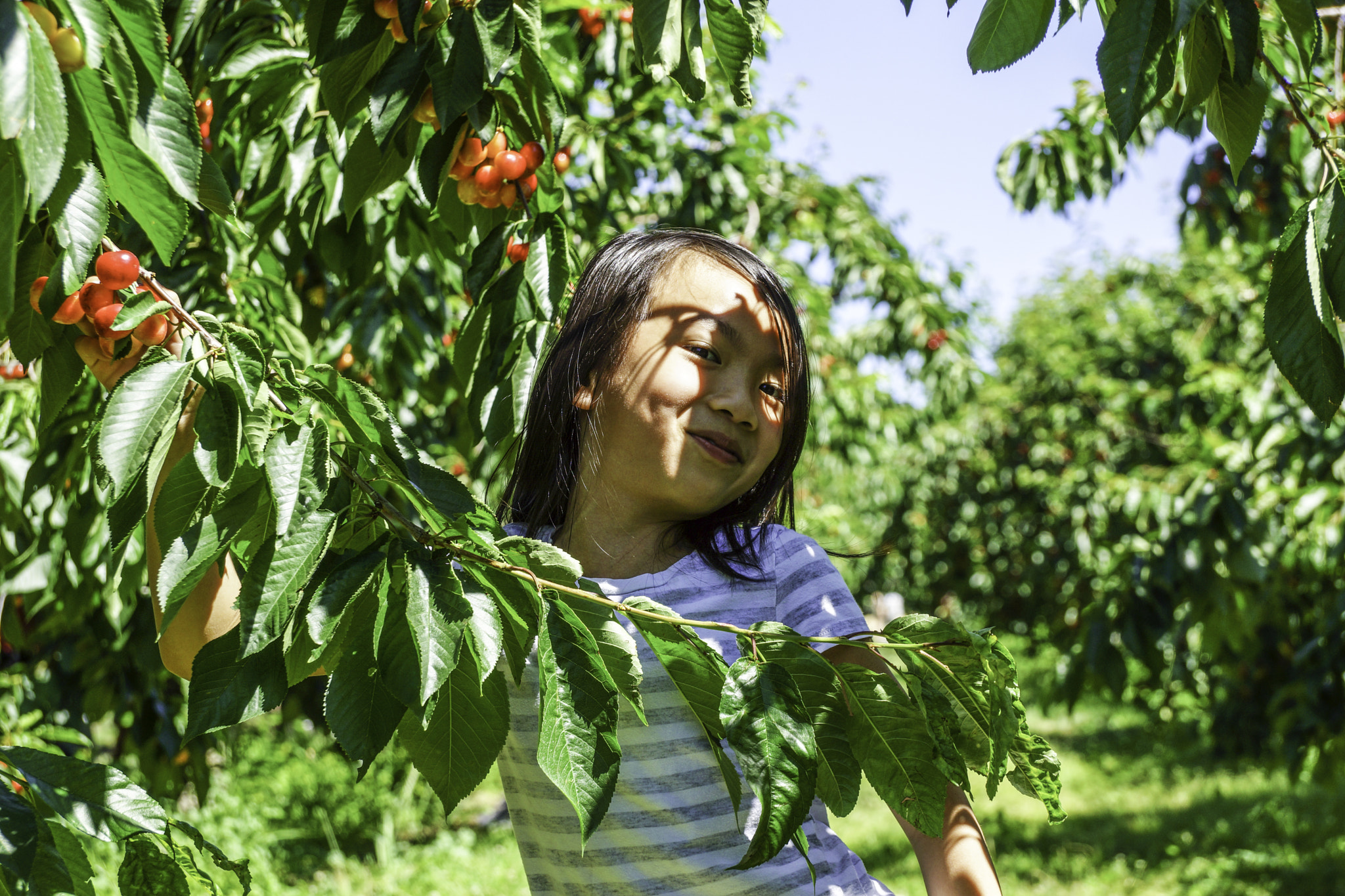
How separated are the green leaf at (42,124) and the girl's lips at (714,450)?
0.72 metres

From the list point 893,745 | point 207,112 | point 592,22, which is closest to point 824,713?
point 893,745

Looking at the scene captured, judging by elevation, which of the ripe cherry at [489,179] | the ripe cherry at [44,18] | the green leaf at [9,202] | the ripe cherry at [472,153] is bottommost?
the green leaf at [9,202]

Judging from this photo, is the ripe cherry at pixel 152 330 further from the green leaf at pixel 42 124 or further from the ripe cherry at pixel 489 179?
the ripe cherry at pixel 489 179

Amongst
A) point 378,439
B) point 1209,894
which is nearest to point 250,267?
point 378,439

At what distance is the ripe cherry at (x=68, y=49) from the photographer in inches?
19.1

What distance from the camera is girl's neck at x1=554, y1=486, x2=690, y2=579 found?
1.18 m

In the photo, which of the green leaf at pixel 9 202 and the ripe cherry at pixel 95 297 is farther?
the ripe cherry at pixel 95 297

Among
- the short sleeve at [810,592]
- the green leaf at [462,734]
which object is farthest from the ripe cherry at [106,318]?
the short sleeve at [810,592]

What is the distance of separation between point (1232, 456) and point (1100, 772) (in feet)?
19.3

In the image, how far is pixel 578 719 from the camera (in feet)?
2.07

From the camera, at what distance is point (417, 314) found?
198 centimetres

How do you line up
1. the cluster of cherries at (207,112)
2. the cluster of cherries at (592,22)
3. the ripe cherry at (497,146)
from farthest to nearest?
the cluster of cherries at (592,22) < the cluster of cherries at (207,112) < the ripe cherry at (497,146)

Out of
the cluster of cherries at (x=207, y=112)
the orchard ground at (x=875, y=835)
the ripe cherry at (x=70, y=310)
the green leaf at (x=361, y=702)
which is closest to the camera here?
the green leaf at (x=361, y=702)

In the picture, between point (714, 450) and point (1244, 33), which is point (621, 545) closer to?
point (714, 450)
